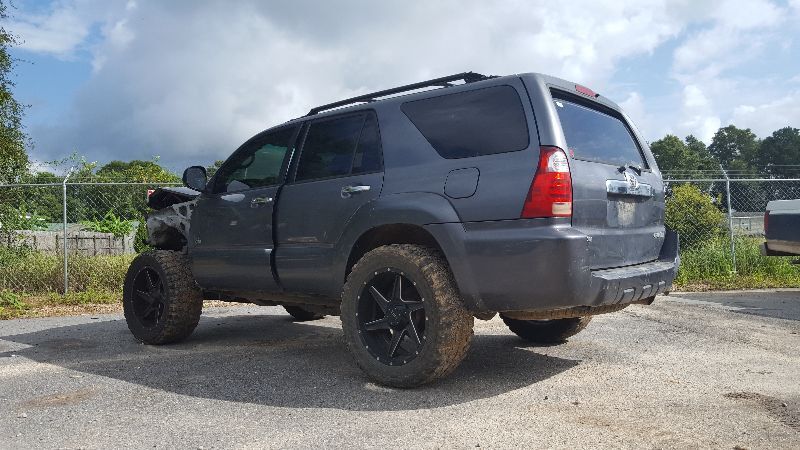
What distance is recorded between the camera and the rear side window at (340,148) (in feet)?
13.1

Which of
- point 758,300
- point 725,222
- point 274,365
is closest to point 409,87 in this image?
point 274,365

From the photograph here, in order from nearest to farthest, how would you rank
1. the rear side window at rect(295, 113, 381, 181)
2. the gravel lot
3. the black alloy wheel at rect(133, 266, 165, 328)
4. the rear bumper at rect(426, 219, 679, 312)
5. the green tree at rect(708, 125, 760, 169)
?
the gravel lot, the rear bumper at rect(426, 219, 679, 312), the rear side window at rect(295, 113, 381, 181), the black alloy wheel at rect(133, 266, 165, 328), the green tree at rect(708, 125, 760, 169)

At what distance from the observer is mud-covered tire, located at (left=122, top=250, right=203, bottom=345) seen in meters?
5.09

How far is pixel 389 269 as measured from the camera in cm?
363

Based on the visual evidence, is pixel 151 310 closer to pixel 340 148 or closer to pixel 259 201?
pixel 259 201

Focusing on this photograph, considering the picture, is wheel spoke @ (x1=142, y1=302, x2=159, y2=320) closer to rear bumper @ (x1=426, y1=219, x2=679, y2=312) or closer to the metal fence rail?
rear bumper @ (x1=426, y1=219, x2=679, y2=312)

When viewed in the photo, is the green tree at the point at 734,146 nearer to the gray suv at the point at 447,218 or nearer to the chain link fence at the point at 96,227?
the chain link fence at the point at 96,227

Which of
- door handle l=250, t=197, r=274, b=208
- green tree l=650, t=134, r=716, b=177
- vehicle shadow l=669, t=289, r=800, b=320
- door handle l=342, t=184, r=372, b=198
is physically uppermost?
green tree l=650, t=134, r=716, b=177

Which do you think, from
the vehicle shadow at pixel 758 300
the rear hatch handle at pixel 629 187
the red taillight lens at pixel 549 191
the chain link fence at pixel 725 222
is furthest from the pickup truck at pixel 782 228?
the red taillight lens at pixel 549 191

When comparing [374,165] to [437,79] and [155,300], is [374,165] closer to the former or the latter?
[437,79]

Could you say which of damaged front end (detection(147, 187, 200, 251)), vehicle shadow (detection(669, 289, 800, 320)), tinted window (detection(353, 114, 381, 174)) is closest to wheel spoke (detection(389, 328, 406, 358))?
tinted window (detection(353, 114, 381, 174))

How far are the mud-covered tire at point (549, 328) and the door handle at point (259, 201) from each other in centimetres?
208

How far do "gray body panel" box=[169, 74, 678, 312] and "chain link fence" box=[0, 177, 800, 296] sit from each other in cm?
551

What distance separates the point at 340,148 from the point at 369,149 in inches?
11.8
